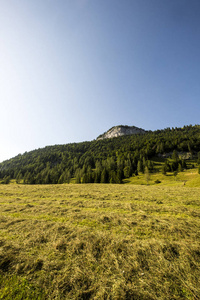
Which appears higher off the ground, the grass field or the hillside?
the hillside

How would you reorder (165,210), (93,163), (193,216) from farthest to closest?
(93,163)
(165,210)
(193,216)

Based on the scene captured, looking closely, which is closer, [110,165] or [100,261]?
[100,261]

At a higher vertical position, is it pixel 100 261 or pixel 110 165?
pixel 110 165

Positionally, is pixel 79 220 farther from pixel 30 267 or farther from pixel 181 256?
pixel 181 256

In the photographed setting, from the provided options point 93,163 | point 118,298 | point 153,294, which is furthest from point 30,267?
point 93,163

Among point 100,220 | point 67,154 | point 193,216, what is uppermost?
point 67,154

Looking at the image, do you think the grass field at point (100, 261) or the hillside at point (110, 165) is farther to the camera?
the hillside at point (110, 165)

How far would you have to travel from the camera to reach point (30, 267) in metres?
4.77

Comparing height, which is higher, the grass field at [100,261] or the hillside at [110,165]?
the hillside at [110,165]

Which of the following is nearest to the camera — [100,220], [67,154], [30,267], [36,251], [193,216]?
[30,267]

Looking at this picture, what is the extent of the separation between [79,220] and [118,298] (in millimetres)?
6580

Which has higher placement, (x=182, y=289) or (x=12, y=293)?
(x=12, y=293)

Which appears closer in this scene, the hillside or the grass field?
the grass field

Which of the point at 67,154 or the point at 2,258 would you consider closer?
the point at 2,258
